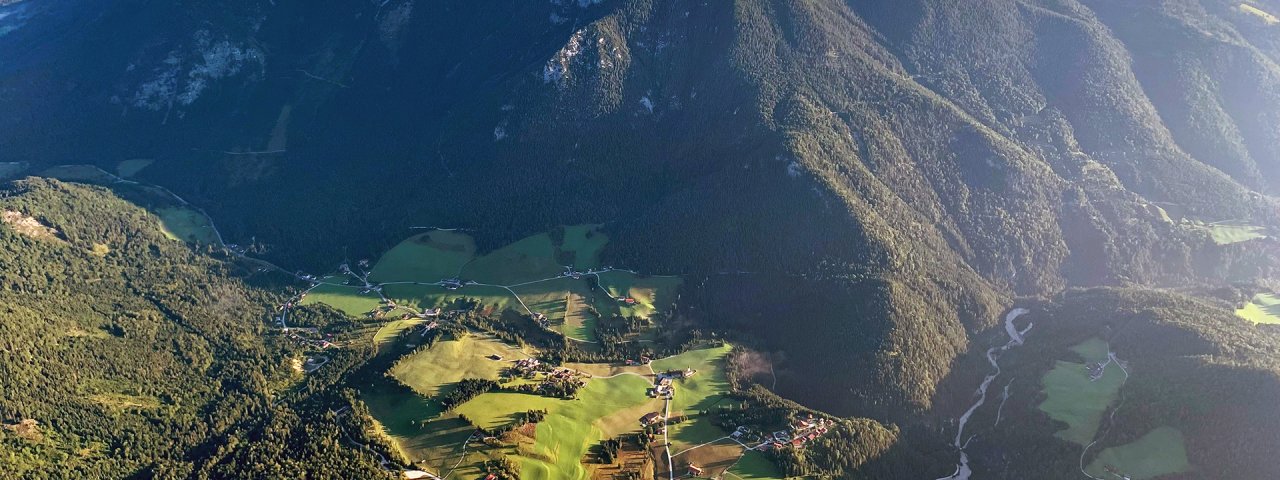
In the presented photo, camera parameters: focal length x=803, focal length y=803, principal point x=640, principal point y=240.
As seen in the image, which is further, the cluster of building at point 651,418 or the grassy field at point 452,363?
the grassy field at point 452,363

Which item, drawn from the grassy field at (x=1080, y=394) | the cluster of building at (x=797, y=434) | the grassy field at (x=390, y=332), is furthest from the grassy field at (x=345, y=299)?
the grassy field at (x=1080, y=394)

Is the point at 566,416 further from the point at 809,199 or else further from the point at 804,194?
the point at 804,194

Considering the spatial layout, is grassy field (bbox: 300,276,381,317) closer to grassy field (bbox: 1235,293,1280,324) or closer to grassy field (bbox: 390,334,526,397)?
grassy field (bbox: 390,334,526,397)

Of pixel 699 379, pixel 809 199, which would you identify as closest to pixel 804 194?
pixel 809 199

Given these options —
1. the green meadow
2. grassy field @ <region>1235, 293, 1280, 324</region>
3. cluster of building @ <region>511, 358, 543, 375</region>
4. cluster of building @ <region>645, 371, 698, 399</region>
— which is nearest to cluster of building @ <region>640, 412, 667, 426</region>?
Result: cluster of building @ <region>645, 371, 698, 399</region>

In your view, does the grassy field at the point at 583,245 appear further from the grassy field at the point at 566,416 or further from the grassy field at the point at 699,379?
the grassy field at the point at 566,416
